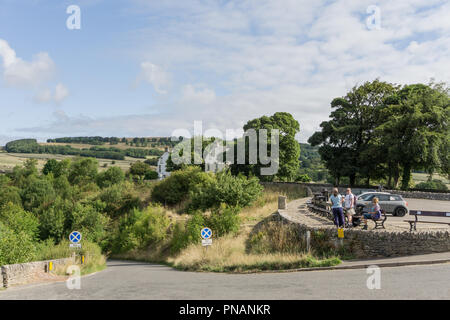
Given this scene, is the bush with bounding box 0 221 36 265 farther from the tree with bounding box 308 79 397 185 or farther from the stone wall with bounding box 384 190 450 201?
the tree with bounding box 308 79 397 185

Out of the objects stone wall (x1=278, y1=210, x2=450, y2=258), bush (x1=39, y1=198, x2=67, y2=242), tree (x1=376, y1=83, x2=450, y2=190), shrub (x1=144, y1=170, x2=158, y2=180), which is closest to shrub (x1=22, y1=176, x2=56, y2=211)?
bush (x1=39, y1=198, x2=67, y2=242)

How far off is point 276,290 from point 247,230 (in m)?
15.5

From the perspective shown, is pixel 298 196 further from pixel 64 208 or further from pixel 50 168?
pixel 50 168

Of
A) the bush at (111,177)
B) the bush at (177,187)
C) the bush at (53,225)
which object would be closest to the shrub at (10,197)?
the bush at (111,177)

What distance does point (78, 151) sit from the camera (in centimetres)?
18675

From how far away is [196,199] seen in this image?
115 ft

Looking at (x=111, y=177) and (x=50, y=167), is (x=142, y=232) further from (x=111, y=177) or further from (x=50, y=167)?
(x=50, y=167)

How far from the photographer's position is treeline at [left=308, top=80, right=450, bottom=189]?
41.5m

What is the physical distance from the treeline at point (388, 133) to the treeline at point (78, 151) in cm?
13720

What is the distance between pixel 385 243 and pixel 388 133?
31731 millimetres

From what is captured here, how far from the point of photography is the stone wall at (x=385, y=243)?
1510cm

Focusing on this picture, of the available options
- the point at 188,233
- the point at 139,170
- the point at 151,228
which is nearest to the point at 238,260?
the point at 188,233

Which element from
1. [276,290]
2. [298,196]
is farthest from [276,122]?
[276,290]

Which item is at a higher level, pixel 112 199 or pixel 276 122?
pixel 276 122
